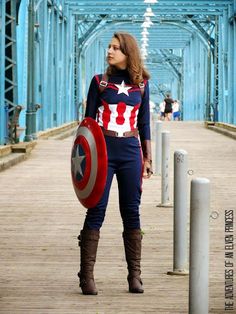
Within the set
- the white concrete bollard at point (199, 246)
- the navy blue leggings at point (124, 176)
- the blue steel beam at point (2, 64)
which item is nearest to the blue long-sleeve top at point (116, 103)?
the navy blue leggings at point (124, 176)

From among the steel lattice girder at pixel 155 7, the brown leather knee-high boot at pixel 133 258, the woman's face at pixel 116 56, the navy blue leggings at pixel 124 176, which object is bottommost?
the brown leather knee-high boot at pixel 133 258

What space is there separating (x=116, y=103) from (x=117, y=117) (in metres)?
0.09

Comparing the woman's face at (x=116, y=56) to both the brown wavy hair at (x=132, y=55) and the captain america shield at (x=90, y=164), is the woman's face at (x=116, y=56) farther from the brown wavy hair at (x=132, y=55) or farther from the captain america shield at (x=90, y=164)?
the captain america shield at (x=90, y=164)

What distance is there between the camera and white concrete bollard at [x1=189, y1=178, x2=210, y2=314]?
5855 mm

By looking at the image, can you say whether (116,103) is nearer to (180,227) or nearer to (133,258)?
(133,258)

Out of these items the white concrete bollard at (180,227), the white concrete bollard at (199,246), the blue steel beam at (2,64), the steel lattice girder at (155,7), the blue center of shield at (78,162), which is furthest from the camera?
the steel lattice girder at (155,7)

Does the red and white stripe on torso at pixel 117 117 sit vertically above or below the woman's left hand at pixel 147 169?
above

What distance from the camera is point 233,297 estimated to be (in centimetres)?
709

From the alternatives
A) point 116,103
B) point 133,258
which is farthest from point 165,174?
point 116,103

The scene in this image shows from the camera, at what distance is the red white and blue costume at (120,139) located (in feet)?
23.7

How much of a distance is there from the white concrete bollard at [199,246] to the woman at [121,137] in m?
1.32

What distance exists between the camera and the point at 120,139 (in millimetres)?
7227

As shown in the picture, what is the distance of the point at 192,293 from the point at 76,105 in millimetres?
47898

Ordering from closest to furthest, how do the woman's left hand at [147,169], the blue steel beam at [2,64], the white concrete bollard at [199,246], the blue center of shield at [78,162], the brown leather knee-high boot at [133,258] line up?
the white concrete bollard at [199,246], the blue center of shield at [78,162], the brown leather knee-high boot at [133,258], the woman's left hand at [147,169], the blue steel beam at [2,64]
